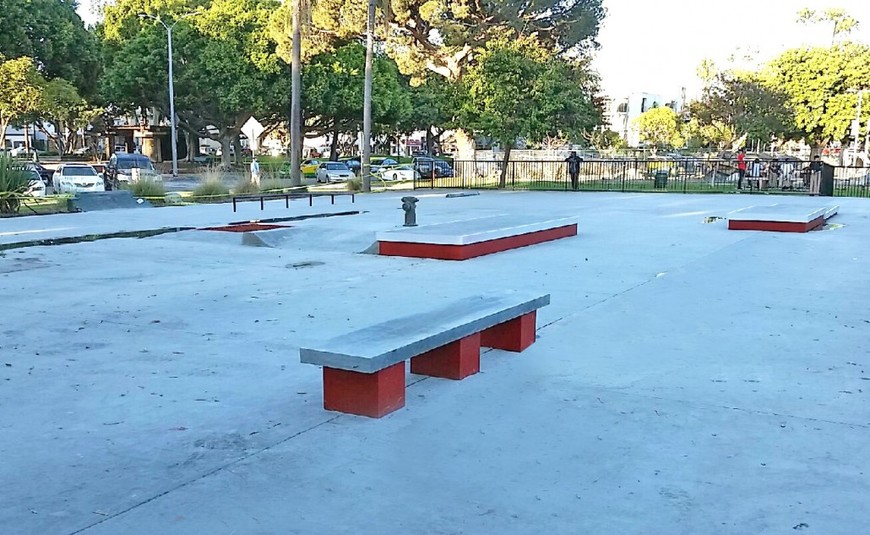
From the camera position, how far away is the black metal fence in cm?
3534

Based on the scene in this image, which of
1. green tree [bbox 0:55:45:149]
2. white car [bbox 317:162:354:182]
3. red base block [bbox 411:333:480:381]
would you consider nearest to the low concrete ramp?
red base block [bbox 411:333:480:381]

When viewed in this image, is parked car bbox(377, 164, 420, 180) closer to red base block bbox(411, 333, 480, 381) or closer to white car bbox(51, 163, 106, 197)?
white car bbox(51, 163, 106, 197)

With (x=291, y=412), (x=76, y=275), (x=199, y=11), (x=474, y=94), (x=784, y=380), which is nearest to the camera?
(x=291, y=412)

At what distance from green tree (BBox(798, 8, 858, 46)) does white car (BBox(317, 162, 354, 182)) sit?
1670 inches

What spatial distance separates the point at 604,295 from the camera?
9305mm

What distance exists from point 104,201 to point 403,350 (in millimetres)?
20872

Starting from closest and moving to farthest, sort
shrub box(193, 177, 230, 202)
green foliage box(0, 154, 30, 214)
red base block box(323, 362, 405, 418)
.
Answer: red base block box(323, 362, 405, 418) → green foliage box(0, 154, 30, 214) → shrub box(193, 177, 230, 202)

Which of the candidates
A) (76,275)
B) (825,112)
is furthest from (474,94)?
(825,112)

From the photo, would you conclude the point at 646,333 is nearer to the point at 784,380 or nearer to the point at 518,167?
the point at 784,380

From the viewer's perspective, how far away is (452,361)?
5.77 meters

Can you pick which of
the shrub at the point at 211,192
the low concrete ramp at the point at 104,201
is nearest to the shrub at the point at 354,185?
the shrub at the point at 211,192

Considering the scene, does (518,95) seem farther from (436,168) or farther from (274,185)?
(436,168)

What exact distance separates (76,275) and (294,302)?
388 cm

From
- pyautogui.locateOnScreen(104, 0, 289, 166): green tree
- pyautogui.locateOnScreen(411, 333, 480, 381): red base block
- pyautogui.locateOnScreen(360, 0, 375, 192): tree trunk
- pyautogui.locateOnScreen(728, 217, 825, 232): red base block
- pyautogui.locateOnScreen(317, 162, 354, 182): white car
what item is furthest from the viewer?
pyautogui.locateOnScreen(104, 0, 289, 166): green tree
